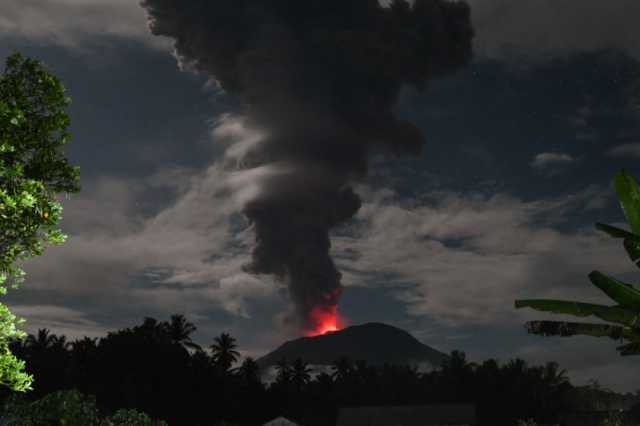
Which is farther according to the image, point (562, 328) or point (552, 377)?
point (552, 377)

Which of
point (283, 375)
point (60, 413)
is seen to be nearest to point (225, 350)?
point (283, 375)

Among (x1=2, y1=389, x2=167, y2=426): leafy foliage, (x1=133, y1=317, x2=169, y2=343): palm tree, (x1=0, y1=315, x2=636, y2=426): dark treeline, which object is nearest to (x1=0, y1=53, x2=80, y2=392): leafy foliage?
(x1=2, y1=389, x2=167, y2=426): leafy foliage

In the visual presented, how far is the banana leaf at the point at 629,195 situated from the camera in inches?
250

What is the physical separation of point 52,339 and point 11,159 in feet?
306

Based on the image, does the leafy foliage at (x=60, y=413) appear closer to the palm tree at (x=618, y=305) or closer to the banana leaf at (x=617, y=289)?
the palm tree at (x=618, y=305)

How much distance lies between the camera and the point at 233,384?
8625cm

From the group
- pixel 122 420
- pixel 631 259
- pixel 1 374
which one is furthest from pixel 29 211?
pixel 122 420

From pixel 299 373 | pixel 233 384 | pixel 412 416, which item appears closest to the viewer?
pixel 412 416

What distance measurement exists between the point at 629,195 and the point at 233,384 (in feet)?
275

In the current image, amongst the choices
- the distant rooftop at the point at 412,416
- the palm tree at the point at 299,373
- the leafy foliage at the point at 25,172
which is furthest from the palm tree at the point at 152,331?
the leafy foliage at the point at 25,172

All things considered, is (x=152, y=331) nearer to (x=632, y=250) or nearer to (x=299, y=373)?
(x=299, y=373)

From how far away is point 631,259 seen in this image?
22.7 feet

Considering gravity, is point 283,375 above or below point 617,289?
above

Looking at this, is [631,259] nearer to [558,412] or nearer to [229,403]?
[229,403]
